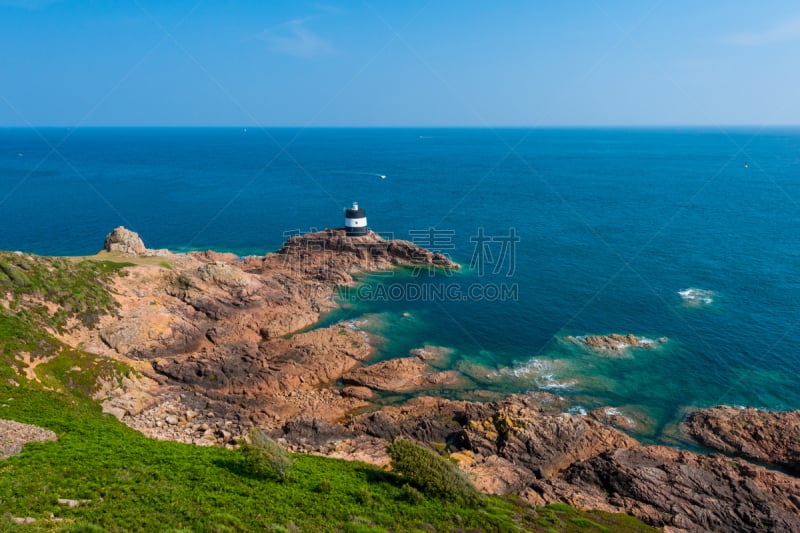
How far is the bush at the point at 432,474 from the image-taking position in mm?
22844

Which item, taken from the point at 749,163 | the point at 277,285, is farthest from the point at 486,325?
A: the point at 749,163

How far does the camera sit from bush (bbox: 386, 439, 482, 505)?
22844mm

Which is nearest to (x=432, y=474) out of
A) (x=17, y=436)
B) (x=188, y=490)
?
(x=188, y=490)

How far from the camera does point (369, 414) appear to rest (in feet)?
116

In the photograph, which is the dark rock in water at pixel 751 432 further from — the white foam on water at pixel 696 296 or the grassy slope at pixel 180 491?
the white foam on water at pixel 696 296

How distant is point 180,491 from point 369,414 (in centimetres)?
1715

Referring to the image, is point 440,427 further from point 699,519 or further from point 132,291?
point 132,291

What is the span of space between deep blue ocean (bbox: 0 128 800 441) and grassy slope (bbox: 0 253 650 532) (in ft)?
61.9

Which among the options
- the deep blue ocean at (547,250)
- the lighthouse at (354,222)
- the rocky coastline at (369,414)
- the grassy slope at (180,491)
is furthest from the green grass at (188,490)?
the lighthouse at (354,222)

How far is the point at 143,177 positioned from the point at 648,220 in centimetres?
14156

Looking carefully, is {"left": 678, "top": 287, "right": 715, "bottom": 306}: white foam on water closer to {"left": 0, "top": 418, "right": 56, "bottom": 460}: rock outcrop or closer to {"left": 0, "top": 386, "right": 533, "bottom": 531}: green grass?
{"left": 0, "top": 386, "right": 533, "bottom": 531}: green grass

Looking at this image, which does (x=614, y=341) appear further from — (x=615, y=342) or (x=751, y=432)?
(x=751, y=432)

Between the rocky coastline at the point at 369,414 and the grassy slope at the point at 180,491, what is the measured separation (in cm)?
349

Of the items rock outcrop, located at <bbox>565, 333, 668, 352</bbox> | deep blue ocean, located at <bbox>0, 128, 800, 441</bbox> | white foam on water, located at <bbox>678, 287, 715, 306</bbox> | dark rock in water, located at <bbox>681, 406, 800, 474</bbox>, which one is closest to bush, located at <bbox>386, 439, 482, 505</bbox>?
deep blue ocean, located at <bbox>0, 128, 800, 441</bbox>
